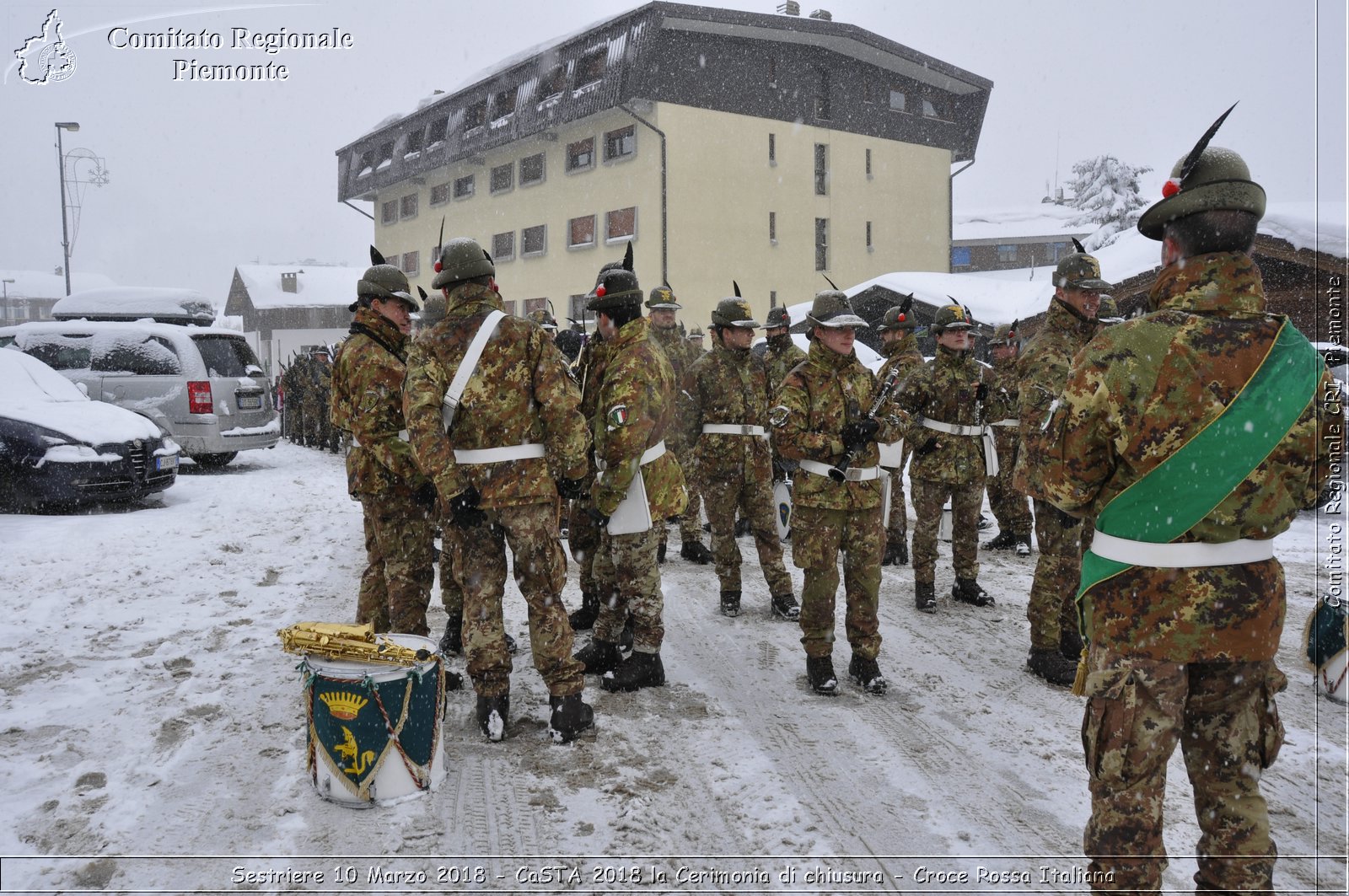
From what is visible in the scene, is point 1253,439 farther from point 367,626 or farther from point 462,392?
point 367,626

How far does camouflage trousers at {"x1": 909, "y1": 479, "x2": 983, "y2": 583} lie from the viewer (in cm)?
620

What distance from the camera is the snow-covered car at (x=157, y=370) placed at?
12.1 m

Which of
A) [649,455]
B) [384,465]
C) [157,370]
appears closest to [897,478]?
[649,455]

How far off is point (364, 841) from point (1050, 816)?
2618mm

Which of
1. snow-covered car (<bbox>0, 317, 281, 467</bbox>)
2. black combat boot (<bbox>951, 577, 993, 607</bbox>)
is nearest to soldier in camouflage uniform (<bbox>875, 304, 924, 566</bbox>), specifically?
black combat boot (<bbox>951, 577, 993, 607</bbox>)

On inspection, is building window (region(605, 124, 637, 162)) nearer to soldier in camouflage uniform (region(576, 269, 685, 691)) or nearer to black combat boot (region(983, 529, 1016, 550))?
black combat boot (region(983, 529, 1016, 550))

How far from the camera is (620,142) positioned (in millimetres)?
26484

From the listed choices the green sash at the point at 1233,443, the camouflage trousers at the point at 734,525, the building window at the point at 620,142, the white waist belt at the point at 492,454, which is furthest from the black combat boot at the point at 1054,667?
the building window at the point at 620,142

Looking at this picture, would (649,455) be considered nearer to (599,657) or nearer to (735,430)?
(599,657)

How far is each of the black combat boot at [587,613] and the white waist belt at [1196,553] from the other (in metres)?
4.04

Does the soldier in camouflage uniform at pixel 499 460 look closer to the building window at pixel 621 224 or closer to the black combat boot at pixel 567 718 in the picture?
the black combat boot at pixel 567 718

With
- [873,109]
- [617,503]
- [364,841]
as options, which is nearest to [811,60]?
[873,109]

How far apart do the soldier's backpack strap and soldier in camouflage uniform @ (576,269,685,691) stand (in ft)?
2.37

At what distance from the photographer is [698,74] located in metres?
25.5
